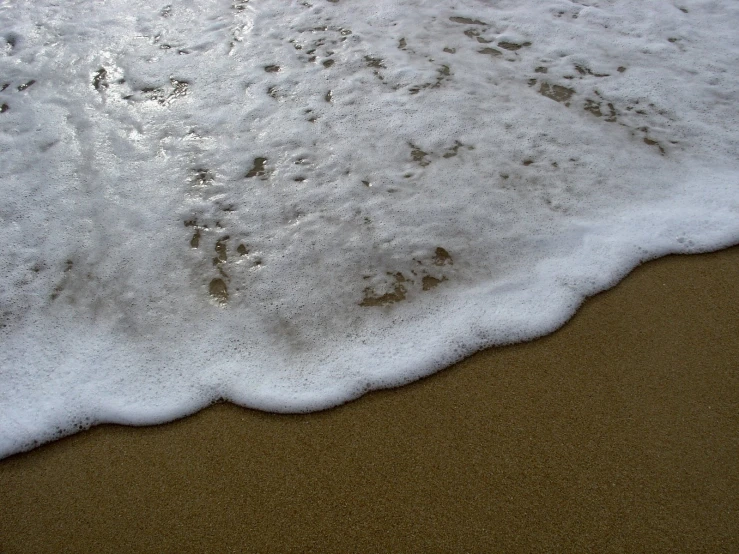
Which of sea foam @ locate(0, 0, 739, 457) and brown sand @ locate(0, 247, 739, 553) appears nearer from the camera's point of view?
brown sand @ locate(0, 247, 739, 553)

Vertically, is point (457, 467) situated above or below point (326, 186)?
below

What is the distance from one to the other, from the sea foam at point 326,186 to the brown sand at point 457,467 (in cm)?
10

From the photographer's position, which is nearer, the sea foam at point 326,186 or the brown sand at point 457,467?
the brown sand at point 457,467

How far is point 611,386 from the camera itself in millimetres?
1601

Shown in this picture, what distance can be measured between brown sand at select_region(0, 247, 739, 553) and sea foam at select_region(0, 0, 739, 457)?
0.10 m

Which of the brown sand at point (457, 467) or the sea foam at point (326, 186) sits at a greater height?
the sea foam at point (326, 186)

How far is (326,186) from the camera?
2260 mm

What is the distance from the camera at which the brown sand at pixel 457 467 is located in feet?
4.46

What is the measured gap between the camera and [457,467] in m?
1.46

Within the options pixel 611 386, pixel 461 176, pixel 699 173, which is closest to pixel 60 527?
pixel 611 386

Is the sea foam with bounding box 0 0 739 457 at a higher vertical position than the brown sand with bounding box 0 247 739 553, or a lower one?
higher

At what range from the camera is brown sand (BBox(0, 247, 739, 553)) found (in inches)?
53.5

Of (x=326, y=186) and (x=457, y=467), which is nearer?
(x=457, y=467)

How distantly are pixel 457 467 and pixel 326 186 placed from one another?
1.24 m
